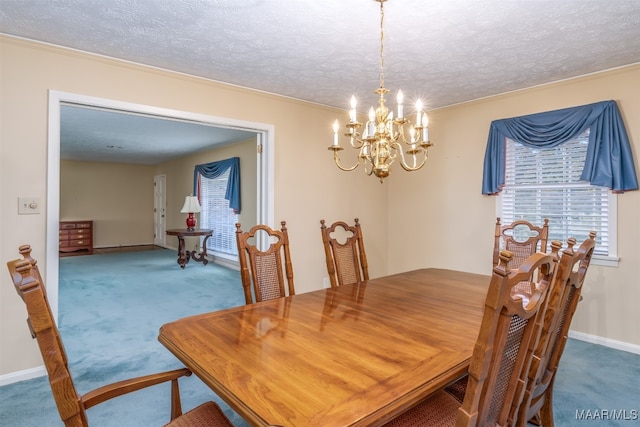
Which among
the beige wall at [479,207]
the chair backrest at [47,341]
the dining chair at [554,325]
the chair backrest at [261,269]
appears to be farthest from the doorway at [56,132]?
the dining chair at [554,325]

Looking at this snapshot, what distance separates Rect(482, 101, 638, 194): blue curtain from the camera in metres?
2.89

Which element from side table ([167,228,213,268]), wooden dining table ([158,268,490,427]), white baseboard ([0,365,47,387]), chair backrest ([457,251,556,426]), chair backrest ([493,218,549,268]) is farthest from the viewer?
side table ([167,228,213,268])

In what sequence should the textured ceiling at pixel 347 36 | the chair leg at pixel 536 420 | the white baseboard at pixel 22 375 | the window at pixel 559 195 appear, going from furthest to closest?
1. the window at pixel 559 195
2. the white baseboard at pixel 22 375
3. the textured ceiling at pixel 347 36
4. the chair leg at pixel 536 420

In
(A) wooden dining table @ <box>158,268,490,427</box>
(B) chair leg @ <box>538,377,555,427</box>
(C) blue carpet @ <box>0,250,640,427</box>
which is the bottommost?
(C) blue carpet @ <box>0,250,640,427</box>

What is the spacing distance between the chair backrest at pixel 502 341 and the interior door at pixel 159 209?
9.68m

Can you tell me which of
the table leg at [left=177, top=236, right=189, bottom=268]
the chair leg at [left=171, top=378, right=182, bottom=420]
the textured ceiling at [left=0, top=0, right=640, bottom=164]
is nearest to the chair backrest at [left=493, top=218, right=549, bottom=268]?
the textured ceiling at [left=0, top=0, right=640, bottom=164]

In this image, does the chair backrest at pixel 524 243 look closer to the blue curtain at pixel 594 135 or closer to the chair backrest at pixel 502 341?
the blue curtain at pixel 594 135

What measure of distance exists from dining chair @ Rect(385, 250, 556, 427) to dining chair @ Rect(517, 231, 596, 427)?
0.42 ft

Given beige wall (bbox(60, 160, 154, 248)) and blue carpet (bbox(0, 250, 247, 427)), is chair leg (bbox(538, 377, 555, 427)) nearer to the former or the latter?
blue carpet (bbox(0, 250, 247, 427))

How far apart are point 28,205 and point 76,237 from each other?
740cm

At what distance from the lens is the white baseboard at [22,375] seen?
2.40 metres

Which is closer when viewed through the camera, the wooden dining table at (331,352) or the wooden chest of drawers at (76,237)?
the wooden dining table at (331,352)

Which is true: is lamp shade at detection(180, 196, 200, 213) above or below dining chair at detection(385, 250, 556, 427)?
above

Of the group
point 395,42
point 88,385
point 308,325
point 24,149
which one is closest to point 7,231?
point 24,149
